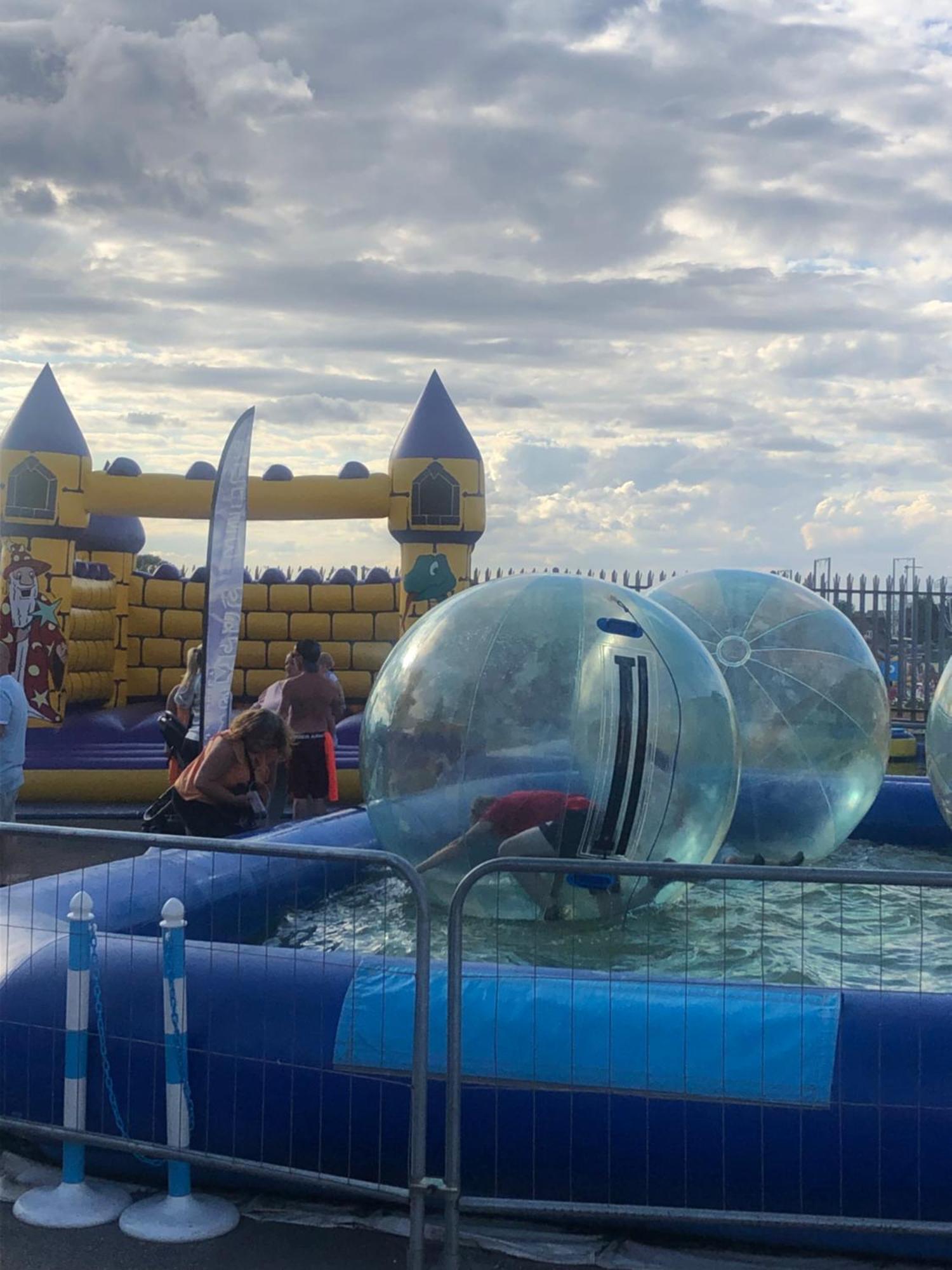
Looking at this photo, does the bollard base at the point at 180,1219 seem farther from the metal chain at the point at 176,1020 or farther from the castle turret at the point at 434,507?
the castle turret at the point at 434,507

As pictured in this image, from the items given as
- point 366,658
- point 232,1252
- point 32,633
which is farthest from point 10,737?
point 366,658

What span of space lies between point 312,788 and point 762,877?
6.77m

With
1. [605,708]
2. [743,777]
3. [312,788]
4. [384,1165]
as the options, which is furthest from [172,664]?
[384,1165]

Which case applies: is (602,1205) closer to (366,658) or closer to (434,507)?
(434,507)

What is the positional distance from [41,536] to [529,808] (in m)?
10.2

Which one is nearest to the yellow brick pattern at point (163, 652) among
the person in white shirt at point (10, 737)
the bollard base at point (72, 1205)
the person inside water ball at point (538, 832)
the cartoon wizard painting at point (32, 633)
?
the cartoon wizard painting at point (32, 633)

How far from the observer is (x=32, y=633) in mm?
13938

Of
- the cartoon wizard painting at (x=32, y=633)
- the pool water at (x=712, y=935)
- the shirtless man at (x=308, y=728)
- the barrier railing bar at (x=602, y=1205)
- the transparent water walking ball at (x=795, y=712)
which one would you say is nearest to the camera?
the barrier railing bar at (x=602, y=1205)

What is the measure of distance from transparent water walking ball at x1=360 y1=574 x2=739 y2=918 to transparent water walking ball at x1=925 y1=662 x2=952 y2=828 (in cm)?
164

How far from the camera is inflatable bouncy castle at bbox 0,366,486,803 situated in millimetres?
13930

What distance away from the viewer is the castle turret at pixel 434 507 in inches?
576

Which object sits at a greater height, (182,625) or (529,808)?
(182,625)

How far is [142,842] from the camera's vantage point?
4.38m

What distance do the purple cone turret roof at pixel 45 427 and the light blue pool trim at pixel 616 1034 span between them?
453 inches
